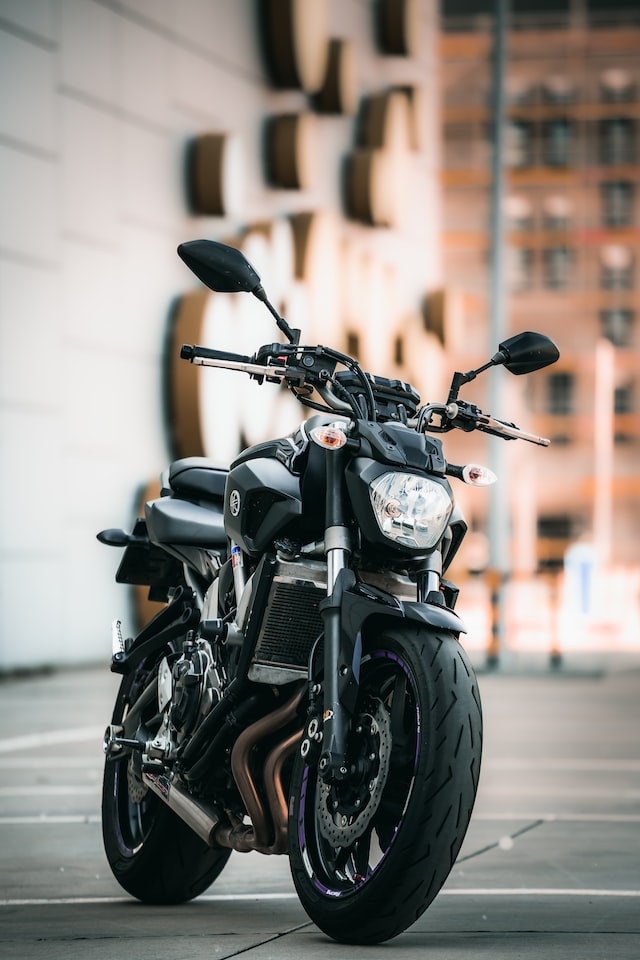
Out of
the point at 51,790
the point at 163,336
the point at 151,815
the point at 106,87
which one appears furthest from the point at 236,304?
the point at 151,815

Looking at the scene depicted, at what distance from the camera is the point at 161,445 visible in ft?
64.4

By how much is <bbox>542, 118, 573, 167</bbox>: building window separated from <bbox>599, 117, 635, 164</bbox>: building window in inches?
51.9

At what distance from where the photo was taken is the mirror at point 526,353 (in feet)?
17.5

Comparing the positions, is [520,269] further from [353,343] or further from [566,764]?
[566,764]

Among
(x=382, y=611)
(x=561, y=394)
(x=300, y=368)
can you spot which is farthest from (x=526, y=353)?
Result: (x=561, y=394)

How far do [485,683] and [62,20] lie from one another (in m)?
7.83

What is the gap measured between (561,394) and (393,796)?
Result: 65727mm

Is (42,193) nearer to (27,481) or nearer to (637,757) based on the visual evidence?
(27,481)

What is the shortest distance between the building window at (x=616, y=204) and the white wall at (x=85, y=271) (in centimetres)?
5293

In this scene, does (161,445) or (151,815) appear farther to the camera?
(161,445)

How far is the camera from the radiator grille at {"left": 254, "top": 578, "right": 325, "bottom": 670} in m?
5.02

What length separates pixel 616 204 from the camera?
72.8 meters

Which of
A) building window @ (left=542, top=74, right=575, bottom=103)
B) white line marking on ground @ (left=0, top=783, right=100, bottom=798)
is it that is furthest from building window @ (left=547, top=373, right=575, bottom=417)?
white line marking on ground @ (left=0, top=783, right=100, bottom=798)

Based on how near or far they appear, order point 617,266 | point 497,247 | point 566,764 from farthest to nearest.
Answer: point 617,266, point 497,247, point 566,764
